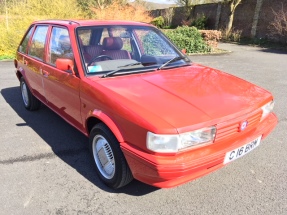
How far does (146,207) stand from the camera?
2518 millimetres

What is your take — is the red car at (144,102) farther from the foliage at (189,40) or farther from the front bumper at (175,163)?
the foliage at (189,40)

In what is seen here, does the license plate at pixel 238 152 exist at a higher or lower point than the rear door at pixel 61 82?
lower

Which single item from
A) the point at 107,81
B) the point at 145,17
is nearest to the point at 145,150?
the point at 107,81

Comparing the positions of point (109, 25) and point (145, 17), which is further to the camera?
point (145, 17)

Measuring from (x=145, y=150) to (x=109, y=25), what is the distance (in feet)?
6.54

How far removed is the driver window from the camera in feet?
10.6

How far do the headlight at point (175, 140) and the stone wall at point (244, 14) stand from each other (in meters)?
18.0

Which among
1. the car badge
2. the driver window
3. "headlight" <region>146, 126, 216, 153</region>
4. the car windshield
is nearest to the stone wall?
the car windshield

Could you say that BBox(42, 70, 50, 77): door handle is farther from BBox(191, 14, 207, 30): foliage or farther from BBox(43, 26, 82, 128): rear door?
BBox(191, 14, 207, 30): foliage

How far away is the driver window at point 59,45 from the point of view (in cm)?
324

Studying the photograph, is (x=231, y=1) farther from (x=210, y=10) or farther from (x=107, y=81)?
(x=107, y=81)

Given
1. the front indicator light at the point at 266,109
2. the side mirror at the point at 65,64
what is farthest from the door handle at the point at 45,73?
the front indicator light at the point at 266,109

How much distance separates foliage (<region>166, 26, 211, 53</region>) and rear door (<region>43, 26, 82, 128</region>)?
390 inches

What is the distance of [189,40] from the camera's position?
13.0m
